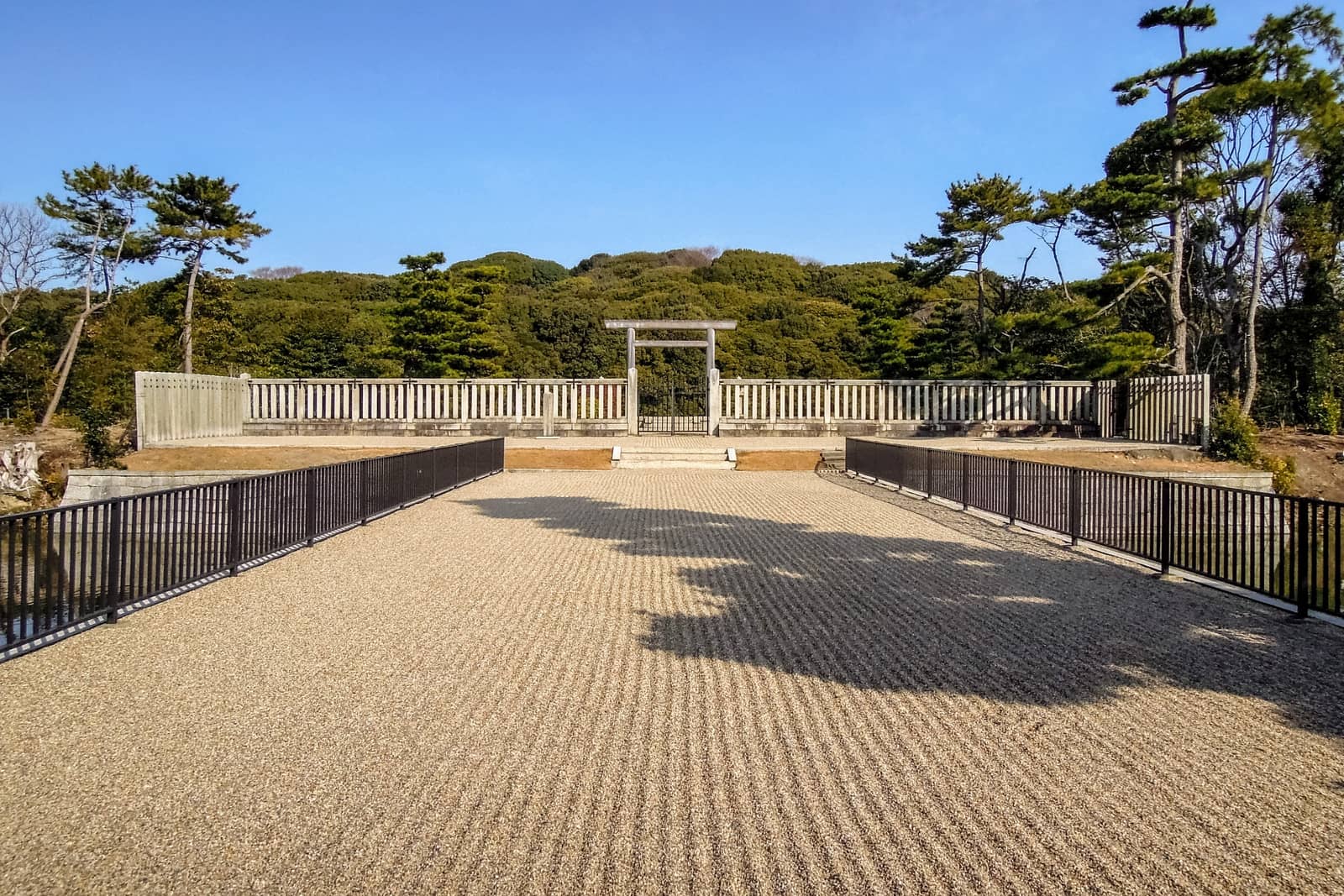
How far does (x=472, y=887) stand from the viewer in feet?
7.18

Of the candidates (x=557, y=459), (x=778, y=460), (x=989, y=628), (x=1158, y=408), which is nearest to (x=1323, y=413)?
(x=1158, y=408)

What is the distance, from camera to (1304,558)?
5.05 meters

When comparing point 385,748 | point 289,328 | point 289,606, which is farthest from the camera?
point 289,328

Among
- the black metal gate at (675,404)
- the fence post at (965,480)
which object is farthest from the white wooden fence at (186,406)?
the fence post at (965,480)

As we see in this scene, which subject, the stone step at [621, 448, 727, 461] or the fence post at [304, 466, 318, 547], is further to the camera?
the stone step at [621, 448, 727, 461]

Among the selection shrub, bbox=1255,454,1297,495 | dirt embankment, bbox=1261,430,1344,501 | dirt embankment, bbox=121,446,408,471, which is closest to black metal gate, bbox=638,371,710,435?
dirt embankment, bbox=121,446,408,471

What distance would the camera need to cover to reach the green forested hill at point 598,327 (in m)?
22.2

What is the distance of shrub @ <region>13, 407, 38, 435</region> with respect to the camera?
759 inches

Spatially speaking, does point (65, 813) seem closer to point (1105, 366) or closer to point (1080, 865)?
point (1080, 865)

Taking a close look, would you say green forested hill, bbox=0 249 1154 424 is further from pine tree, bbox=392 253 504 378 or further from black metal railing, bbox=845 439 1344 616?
black metal railing, bbox=845 439 1344 616

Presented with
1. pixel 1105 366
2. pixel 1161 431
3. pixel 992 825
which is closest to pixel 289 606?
pixel 992 825

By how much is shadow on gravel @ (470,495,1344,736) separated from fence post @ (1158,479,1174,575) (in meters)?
0.24

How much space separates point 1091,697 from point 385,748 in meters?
2.99

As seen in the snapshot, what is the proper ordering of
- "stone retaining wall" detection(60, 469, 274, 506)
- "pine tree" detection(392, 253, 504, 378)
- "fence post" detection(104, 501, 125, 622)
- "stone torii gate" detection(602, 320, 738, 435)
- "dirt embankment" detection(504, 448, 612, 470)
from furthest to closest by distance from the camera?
1. "pine tree" detection(392, 253, 504, 378)
2. "stone torii gate" detection(602, 320, 738, 435)
3. "dirt embankment" detection(504, 448, 612, 470)
4. "stone retaining wall" detection(60, 469, 274, 506)
5. "fence post" detection(104, 501, 125, 622)
